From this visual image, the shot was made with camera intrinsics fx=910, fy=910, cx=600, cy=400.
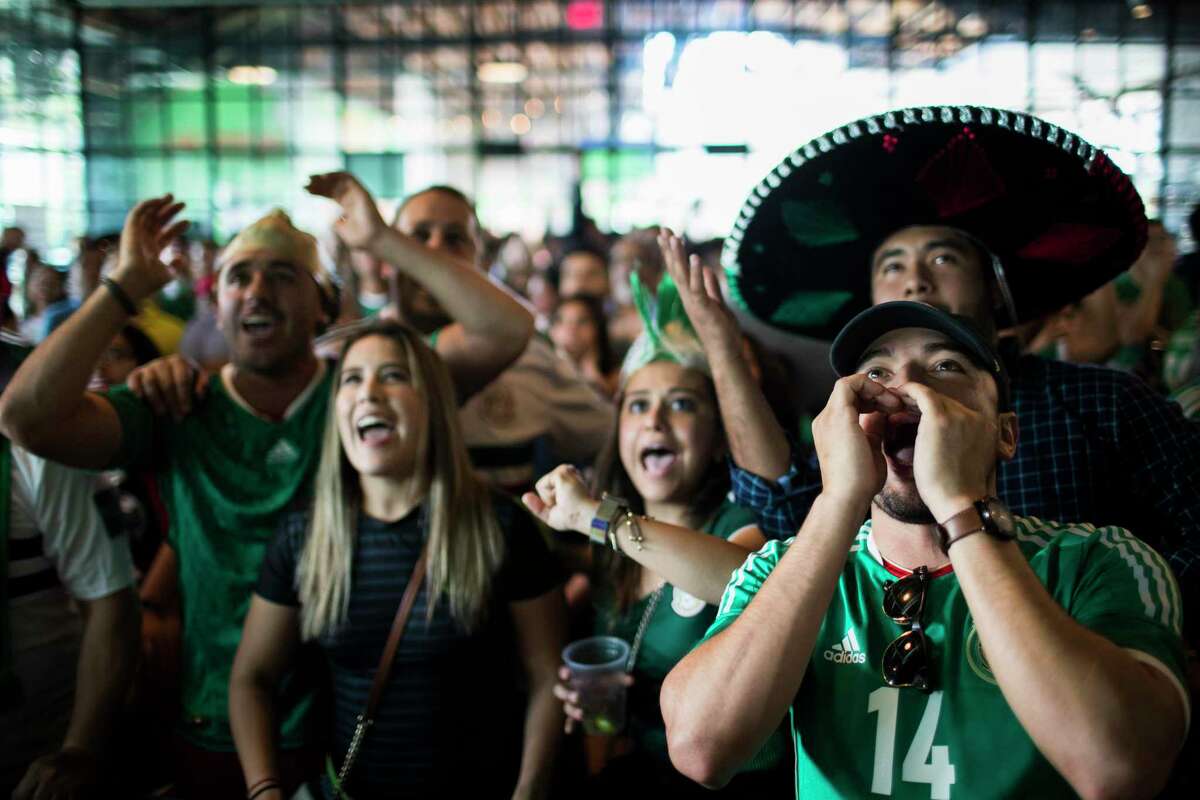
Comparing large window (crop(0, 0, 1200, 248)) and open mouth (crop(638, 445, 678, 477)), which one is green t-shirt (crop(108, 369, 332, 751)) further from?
large window (crop(0, 0, 1200, 248))

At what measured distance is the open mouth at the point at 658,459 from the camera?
237 cm

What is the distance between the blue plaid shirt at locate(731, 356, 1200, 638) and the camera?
202 cm

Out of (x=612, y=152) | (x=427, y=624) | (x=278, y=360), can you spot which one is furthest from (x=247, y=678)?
(x=612, y=152)

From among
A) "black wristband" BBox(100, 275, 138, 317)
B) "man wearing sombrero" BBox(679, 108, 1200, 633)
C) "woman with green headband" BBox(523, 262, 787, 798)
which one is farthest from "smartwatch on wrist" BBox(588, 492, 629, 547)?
"black wristband" BBox(100, 275, 138, 317)

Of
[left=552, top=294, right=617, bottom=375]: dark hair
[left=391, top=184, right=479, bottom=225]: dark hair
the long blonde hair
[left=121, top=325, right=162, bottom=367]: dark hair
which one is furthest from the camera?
[left=552, top=294, right=617, bottom=375]: dark hair

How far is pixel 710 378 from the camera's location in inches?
96.2

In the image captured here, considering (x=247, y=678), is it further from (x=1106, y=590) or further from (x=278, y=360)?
(x=1106, y=590)

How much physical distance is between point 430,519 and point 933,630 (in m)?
1.36

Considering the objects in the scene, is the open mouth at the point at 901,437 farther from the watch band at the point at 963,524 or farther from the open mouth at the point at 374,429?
the open mouth at the point at 374,429

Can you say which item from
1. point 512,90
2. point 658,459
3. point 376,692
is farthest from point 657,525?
point 512,90

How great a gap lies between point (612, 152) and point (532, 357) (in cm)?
1502

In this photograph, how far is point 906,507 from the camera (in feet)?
4.65

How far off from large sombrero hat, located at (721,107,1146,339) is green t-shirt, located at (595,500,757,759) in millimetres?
690

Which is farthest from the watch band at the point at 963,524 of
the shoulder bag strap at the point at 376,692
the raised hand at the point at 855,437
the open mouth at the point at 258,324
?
the open mouth at the point at 258,324
